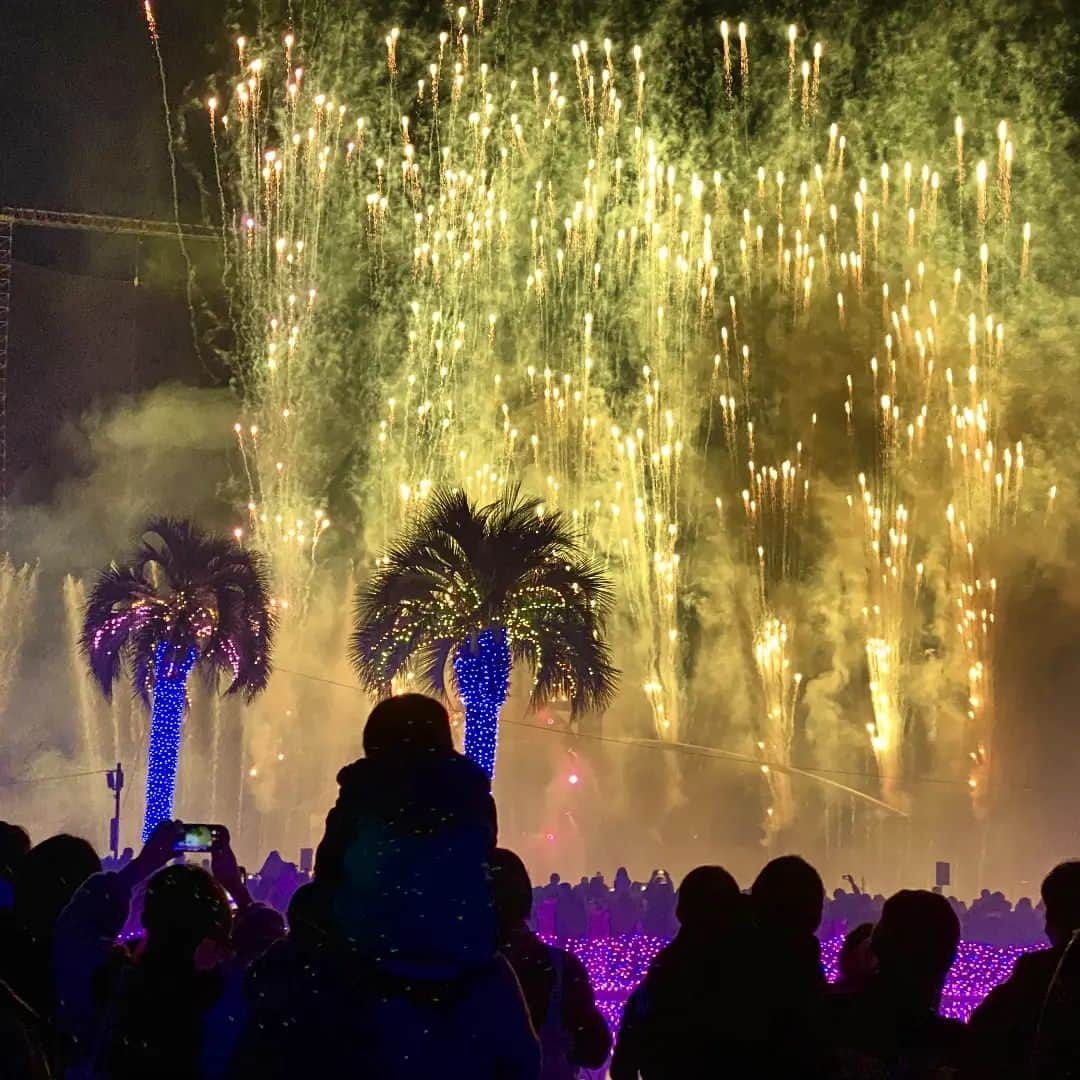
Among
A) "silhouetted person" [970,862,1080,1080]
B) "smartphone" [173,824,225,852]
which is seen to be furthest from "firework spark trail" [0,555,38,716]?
"silhouetted person" [970,862,1080,1080]

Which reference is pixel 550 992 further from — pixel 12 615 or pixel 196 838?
pixel 12 615

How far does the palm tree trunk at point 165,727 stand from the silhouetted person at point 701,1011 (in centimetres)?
1612

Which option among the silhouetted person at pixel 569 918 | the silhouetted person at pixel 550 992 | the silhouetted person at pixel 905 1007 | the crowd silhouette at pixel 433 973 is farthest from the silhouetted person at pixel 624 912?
the silhouetted person at pixel 905 1007

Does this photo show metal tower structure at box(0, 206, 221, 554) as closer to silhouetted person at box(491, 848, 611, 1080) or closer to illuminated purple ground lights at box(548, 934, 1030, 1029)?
illuminated purple ground lights at box(548, 934, 1030, 1029)

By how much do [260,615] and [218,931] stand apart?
55.4ft

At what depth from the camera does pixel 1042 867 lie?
4384 cm

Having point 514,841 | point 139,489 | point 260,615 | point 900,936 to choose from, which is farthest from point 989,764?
point 900,936

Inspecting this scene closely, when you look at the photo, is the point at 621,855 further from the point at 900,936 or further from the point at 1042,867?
the point at 900,936

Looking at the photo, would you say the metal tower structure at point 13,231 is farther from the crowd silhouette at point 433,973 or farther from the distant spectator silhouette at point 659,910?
the crowd silhouette at point 433,973

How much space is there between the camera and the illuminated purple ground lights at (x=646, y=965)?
12422 millimetres

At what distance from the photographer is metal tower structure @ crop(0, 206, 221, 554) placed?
39.6m

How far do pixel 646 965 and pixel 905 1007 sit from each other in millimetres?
9355

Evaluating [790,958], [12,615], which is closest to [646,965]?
[790,958]

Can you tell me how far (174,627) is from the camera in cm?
1955
